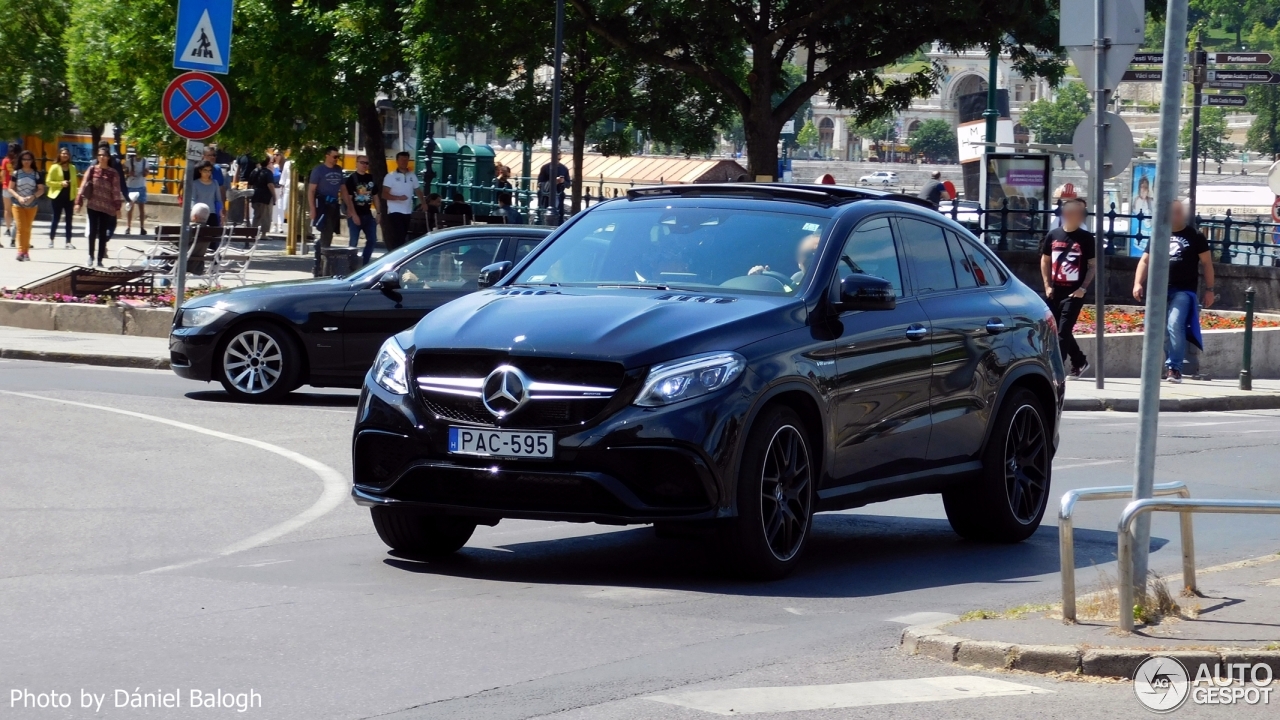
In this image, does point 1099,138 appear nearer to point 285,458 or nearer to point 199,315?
point 199,315

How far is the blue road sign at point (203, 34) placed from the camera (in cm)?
1797

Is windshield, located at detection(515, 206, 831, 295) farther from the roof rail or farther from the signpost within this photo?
the signpost

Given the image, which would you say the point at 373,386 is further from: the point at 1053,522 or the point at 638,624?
the point at 1053,522

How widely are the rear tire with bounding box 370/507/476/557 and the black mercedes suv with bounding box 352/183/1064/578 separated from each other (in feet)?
0.04

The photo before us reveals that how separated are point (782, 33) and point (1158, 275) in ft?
75.8

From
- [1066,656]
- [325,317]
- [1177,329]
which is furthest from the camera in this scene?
[1177,329]

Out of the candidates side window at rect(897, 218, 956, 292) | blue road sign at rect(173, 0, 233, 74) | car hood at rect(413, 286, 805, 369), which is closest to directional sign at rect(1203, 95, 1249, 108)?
blue road sign at rect(173, 0, 233, 74)

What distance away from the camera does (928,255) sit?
373 inches

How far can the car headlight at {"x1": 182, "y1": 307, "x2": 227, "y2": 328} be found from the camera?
1506cm

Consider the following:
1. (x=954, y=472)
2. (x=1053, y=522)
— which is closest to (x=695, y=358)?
(x=954, y=472)

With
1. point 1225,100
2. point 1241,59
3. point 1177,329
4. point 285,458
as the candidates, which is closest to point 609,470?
point 285,458

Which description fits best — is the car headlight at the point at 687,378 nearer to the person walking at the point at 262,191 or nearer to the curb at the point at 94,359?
the curb at the point at 94,359

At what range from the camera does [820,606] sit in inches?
296

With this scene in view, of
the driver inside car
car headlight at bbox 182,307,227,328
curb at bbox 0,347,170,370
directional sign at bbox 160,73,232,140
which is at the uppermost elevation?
directional sign at bbox 160,73,232,140
